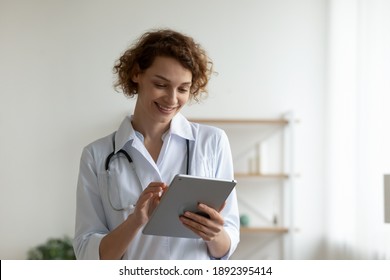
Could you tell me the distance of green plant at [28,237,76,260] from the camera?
3.70 metres

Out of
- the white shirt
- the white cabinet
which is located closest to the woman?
the white shirt

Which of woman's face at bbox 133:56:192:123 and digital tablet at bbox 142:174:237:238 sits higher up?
woman's face at bbox 133:56:192:123

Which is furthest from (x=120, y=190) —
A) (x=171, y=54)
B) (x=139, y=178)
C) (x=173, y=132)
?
(x=171, y=54)

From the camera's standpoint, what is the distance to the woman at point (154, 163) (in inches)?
50.9

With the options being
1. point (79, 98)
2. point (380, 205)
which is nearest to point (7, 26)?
point (79, 98)

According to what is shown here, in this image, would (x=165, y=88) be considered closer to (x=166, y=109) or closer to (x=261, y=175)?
(x=166, y=109)

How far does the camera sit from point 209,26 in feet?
13.3

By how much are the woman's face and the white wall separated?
2.62 meters

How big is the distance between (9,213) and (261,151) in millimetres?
1612

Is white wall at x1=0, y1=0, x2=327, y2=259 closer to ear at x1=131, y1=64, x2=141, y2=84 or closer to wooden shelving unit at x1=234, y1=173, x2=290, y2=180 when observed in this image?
wooden shelving unit at x1=234, y1=173, x2=290, y2=180

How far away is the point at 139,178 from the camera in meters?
1.38

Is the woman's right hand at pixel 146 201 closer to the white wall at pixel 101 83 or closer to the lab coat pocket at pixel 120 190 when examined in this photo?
the lab coat pocket at pixel 120 190

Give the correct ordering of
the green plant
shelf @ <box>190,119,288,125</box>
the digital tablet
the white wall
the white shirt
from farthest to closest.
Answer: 1. the white wall
2. shelf @ <box>190,119,288,125</box>
3. the green plant
4. the white shirt
5. the digital tablet
